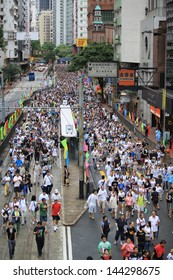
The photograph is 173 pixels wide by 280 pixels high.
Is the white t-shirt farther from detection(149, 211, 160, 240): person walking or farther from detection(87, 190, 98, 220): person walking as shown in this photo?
detection(87, 190, 98, 220): person walking

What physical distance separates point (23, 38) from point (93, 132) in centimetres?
10030

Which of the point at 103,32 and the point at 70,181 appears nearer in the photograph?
the point at 70,181

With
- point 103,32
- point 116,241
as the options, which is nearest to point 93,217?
point 116,241

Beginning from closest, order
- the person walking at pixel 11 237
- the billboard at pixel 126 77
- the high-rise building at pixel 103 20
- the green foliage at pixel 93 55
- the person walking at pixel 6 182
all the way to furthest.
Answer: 1. the person walking at pixel 11 237
2. the person walking at pixel 6 182
3. the billboard at pixel 126 77
4. the green foliage at pixel 93 55
5. the high-rise building at pixel 103 20

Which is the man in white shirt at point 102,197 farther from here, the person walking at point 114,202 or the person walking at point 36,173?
the person walking at point 36,173

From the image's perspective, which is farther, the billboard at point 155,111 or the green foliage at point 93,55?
the green foliage at point 93,55

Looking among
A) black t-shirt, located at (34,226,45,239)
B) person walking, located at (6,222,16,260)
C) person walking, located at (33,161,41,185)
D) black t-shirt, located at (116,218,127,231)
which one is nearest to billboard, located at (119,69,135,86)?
person walking, located at (33,161,41,185)

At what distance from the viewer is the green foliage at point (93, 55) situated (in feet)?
255

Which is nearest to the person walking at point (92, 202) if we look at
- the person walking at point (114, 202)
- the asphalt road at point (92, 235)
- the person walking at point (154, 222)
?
the asphalt road at point (92, 235)

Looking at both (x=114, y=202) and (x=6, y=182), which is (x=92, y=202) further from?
(x=6, y=182)

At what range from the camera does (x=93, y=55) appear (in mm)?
77812

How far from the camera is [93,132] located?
39250mm

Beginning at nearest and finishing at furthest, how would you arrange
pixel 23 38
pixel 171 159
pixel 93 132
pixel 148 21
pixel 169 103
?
pixel 171 159, pixel 169 103, pixel 93 132, pixel 148 21, pixel 23 38

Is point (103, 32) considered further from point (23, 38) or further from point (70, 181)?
point (70, 181)
